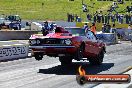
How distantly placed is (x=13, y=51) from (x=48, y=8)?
5146 cm

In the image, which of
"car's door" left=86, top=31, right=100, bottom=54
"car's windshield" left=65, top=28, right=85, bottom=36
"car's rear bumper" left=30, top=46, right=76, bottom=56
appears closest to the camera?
"car's rear bumper" left=30, top=46, right=76, bottom=56

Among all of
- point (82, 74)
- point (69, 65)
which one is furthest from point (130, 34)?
point (82, 74)

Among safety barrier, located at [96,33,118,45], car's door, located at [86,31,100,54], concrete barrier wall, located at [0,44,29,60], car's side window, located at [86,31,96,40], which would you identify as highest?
Result: car's side window, located at [86,31,96,40]

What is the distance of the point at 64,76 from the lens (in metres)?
13.9

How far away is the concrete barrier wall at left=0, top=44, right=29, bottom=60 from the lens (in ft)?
69.2

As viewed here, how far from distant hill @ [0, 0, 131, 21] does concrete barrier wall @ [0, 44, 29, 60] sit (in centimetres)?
3997

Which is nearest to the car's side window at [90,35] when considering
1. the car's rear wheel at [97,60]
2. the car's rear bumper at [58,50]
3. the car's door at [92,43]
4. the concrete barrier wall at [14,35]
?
the car's door at [92,43]

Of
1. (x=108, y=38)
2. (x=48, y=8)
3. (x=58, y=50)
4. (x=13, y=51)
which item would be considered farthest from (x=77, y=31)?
(x=48, y=8)

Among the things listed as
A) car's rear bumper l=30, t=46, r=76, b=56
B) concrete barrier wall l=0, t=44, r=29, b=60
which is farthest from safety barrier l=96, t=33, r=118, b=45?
car's rear bumper l=30, t=46, r=76, b=56

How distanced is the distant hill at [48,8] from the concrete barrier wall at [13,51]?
39975mm

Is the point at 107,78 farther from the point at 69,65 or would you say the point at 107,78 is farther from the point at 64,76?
the point at 69,65

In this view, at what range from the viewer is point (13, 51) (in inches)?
865

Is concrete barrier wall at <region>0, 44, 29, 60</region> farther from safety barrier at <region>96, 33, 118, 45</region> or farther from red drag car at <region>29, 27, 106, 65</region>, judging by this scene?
safety barrier at <region>96, 33, 118, 45</region>

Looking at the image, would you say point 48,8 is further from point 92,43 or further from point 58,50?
point 58,50
